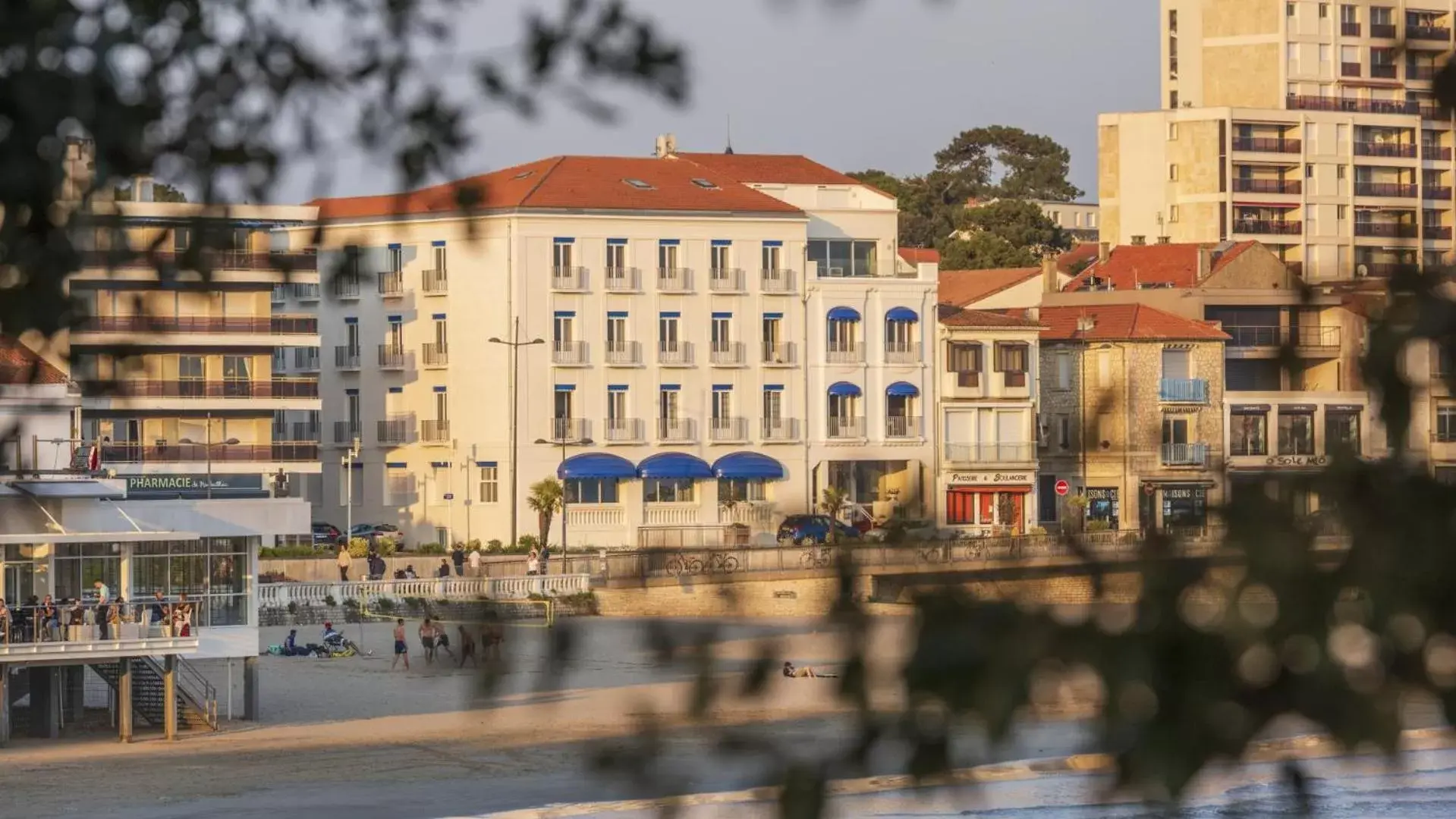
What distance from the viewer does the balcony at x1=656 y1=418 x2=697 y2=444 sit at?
58312mm

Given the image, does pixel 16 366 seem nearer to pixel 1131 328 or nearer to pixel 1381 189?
pixel 1131 328

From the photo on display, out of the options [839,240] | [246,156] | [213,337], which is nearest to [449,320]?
[213,337]

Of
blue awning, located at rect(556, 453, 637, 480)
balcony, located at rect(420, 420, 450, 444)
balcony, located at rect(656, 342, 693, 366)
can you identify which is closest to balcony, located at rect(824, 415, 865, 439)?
balcony, located at rect(656, 342, 693, 366)

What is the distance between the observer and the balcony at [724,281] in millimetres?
59500

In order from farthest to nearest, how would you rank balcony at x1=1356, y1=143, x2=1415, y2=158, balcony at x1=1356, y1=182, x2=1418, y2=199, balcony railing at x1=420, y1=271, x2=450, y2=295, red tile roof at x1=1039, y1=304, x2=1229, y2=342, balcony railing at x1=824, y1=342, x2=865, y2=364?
balcony at x1=1356, y1=143, x2=1415, y2=158 < balcony at x1=1356, y1=182, x2=1418, y2=199 < balcony railing at x1=824, y1=342, x2=865, y2=364 < red tile roof at x1=1039, y1=304, x2=1229, y2=342 < balcony railing at x1=420, y1=271, x2=450, y2=295

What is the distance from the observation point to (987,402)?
6153 centimetres

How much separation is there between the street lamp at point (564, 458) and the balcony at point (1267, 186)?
35970 millimetres

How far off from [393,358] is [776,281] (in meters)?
11.6

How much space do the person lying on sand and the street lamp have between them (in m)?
52.2

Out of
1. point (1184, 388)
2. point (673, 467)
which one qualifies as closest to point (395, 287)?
point (673, 467)

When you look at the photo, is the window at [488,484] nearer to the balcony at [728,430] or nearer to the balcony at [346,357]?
the balcony at [346,357]

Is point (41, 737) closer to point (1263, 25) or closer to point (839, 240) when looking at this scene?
point (839, 240)

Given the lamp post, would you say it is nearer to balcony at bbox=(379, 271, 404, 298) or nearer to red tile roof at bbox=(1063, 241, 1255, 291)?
balcony at bbox=(379, 271, 404, 298)

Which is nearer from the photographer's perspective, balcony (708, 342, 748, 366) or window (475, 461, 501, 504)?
window (475, 461, 501, 504)
